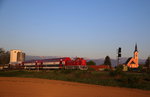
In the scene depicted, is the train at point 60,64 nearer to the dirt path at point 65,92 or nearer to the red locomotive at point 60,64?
the red locomotive at point 60,64

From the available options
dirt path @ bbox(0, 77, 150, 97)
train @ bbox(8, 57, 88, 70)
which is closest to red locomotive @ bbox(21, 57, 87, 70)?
train @ bbox(8, 57, 88, 70)

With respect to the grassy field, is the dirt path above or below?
above

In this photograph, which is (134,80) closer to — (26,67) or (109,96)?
(109,96)

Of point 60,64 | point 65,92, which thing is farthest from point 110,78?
point 60,64

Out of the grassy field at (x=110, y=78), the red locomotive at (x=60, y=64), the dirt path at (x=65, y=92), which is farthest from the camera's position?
the red locomotive at (x=60, y=64)

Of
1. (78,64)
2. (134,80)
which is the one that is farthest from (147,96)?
(78,64)

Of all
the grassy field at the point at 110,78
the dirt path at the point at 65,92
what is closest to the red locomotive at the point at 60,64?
the grassy field at the point at 110,78

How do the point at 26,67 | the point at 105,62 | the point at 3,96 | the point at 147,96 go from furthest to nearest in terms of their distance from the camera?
1. the point at 105,62
2. the point at 26,67
3. the point at 147,96
4. the point at 3,96

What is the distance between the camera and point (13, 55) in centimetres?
11800

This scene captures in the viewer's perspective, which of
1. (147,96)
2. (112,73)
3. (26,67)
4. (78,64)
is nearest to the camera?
(147,96)

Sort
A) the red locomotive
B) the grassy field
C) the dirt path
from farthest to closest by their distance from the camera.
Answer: the red locomotive, the grassy field, the dirt path

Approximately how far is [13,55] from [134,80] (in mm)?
102356

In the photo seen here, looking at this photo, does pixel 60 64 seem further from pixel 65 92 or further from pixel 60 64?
pixel 65 92

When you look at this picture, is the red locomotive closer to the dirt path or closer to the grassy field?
the grassy field
